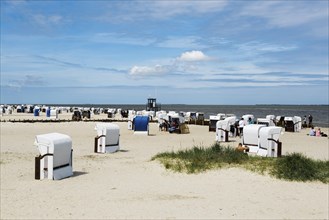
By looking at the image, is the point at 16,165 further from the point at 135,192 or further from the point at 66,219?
the point at 66,219

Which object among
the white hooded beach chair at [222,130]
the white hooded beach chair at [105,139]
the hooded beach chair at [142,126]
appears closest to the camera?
the white hooded beach chair at [105,139]

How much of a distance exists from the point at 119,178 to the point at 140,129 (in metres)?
17.6

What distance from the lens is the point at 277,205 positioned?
10.5m

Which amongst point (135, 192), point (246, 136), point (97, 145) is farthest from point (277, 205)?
point (97, 145)

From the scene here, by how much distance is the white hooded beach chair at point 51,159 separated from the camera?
13.3 meters

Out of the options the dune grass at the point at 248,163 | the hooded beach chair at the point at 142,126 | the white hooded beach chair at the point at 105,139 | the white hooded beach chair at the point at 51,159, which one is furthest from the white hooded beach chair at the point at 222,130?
the white hooded beach chair at the point at 51,159

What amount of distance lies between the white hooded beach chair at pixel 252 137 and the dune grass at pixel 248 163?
10.1 feet

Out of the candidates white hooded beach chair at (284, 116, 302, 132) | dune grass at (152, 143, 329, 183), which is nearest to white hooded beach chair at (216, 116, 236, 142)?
dune grass at (152, 143, 329, 183)

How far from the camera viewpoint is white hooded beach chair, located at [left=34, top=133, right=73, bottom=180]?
13320mm

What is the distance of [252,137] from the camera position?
63.9 feet

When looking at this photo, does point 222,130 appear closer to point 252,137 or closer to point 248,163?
point 252,137

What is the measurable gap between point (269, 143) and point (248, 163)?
3678mm

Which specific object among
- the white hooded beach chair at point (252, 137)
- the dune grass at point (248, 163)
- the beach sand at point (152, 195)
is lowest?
the beach sand at point (152, 195)

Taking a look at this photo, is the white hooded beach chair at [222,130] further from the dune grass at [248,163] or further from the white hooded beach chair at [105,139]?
the dune grass at [248,163]
